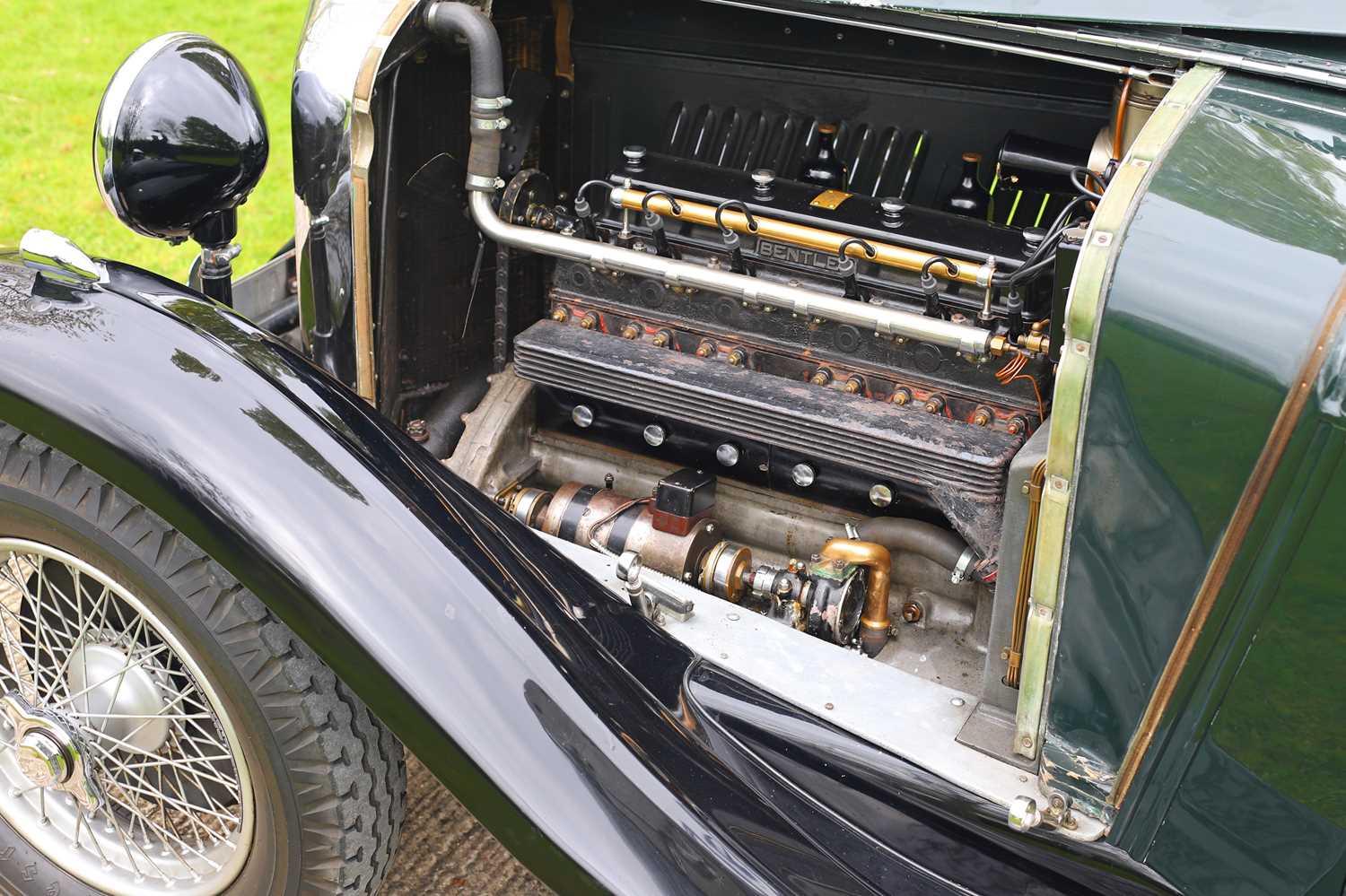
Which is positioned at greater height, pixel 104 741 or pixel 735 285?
pixel 735 285

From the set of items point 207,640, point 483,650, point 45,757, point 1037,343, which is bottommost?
point 45,757

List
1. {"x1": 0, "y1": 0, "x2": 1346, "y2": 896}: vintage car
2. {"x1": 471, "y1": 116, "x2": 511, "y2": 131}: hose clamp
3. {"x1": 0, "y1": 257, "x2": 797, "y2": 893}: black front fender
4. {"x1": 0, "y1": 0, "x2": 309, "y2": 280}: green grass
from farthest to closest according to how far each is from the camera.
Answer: {"x1": 0, "y1": 0, "x2": 309, "y2": 280}: green grass, {"x1": 471, "y1": 116, "x2": 511, "y2": 131}: hose clamp, {"x1": 0, "y1": 257, "x2": 797, "y2": 893}: black front fender, {"x1": 0, "y1": 0, "x2": 1346, "y2": 896}: vintage car

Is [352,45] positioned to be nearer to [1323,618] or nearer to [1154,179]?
[1154,179]

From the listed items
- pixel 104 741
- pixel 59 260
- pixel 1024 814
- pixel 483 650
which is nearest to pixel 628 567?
pixel 483 650

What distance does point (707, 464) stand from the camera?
8.80 feet

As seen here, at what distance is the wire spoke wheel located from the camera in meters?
2.15

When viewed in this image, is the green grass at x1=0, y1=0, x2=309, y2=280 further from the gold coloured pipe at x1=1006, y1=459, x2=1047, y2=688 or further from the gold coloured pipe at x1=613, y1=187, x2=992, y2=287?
the gold coloured pipe at x1=1006, y1=459, x2=1047, y2=688

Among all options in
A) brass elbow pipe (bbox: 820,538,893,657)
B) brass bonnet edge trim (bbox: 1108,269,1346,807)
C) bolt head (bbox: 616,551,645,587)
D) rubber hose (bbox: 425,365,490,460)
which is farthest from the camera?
rubber hose (bbox: 425,365,490,460)

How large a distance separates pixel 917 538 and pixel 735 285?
58 centimetres

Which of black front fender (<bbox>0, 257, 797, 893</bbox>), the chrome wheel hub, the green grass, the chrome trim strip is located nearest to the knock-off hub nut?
the chrome wheel hub

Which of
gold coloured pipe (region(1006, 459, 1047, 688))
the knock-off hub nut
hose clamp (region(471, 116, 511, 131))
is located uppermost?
hose clamp (region(471, 116, 511, 131))

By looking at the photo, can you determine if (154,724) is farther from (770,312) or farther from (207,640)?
(770,312)

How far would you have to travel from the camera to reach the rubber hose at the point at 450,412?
9.37ft

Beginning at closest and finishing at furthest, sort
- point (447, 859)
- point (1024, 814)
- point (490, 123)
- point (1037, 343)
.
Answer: point (1024, 814) < point (1037, 343) < point (490, 123) < point (447, 859)
